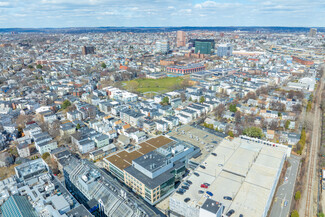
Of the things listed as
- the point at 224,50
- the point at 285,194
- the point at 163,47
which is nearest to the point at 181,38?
the point at 163,47

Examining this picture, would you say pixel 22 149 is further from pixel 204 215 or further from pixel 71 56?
pixel 71 56

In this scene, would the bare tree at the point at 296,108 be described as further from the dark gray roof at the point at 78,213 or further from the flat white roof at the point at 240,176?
the dark gray roof at the point at 78,213

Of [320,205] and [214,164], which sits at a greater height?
[214,164]

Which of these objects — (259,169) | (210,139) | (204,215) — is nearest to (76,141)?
(210,139)

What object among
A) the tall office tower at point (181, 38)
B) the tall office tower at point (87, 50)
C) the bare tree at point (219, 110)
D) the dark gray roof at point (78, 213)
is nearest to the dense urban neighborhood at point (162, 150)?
the dark gray roof at point (78, 213)

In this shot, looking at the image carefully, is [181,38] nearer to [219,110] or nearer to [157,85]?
[157,85]

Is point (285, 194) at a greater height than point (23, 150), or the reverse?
point (23, 150)
